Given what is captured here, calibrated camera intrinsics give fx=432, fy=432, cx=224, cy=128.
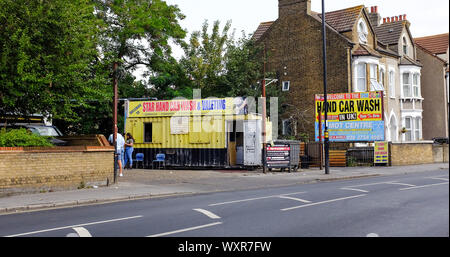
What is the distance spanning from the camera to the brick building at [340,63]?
108 feet

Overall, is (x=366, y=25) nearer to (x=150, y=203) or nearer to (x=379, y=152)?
(x=379, y=152)

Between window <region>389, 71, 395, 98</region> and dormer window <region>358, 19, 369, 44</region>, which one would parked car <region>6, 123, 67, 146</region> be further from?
window <region>389, 71, 395, 98</region>

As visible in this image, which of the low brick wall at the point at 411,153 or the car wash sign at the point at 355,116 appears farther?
the low brick wall at the point at 411,153

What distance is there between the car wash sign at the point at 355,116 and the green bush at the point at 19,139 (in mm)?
18348

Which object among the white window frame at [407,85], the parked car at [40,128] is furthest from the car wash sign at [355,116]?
the parked car at [40,128]

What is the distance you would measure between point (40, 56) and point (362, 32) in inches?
1059

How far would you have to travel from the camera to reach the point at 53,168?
13.9 m

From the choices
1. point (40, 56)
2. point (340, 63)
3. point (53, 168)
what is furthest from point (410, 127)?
point (53, 168)

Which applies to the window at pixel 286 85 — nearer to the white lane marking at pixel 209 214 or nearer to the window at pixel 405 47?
the window at pixel 405 47

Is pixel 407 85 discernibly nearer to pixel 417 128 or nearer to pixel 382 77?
pixel 417 128

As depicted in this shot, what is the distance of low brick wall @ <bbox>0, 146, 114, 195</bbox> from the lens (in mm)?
12742

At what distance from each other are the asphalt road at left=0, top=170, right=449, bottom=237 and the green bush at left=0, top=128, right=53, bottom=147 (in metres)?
4.21

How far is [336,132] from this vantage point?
29203 mm
